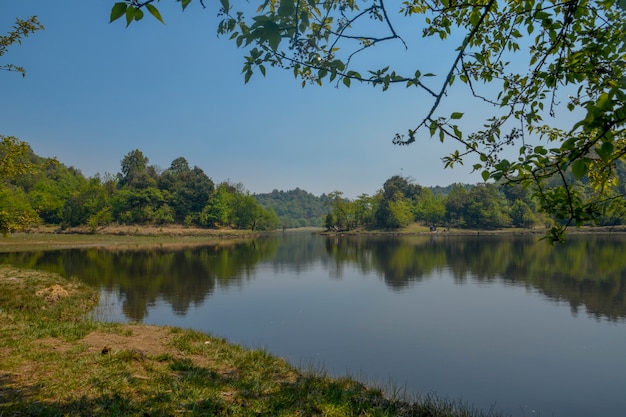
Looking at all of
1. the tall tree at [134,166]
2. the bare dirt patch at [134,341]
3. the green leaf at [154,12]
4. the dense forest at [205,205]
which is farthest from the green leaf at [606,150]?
the tall tree at [134,166]

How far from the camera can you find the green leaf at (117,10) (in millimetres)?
2282

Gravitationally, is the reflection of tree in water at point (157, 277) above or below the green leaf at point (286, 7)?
below

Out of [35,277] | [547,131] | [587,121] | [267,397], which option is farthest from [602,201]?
[35,277]

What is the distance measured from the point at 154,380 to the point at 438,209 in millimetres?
128408

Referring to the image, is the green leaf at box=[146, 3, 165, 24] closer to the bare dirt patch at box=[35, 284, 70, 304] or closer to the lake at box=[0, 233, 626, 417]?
the lake at box=[0, 233, 626, 417]

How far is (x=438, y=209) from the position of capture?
419 feet

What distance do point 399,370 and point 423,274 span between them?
22.9 metres

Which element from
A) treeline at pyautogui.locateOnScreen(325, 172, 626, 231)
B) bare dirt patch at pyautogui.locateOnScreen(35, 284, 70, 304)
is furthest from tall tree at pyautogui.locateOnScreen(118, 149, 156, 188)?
bare dirt patch at pyautogui.locateOnScreen(35, 284, 70, 304)

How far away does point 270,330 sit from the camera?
17.1 metres

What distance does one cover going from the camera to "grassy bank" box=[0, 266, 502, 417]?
611 centimetres

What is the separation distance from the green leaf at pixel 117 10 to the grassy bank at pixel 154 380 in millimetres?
5483

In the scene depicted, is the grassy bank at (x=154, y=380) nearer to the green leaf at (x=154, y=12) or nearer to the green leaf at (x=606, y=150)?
the green leaf at (x=154, y=12)

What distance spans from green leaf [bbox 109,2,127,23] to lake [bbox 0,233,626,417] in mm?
10542

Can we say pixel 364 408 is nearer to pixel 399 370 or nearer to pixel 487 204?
pixel 399 370
